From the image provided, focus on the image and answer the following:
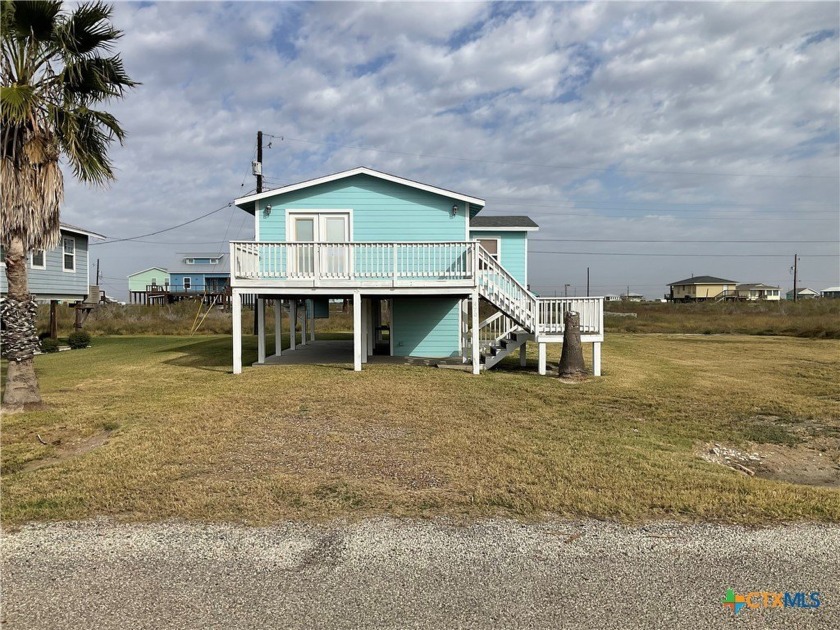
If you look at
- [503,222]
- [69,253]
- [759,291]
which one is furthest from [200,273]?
[759,291]

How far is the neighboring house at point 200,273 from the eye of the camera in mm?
60938

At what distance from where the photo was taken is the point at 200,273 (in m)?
61.2

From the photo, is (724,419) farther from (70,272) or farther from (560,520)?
(70,272)

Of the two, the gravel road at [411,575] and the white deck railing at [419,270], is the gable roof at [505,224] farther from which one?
the gravel road at [411,575]

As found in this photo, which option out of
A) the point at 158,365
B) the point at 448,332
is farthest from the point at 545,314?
the point at 158,365

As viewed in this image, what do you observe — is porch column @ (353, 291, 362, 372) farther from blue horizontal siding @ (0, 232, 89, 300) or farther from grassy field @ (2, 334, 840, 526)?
blue horizontal siding @ (0, 232, 89, 300)

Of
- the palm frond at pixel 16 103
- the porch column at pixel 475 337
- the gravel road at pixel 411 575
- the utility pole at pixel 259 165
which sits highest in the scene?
the utility pole at pixel 259 165

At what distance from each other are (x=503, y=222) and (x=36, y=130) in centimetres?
1284

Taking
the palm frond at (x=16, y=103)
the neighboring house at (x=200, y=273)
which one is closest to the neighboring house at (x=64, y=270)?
the palm frond at (x=16, y=103)

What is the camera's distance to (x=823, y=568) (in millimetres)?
3553

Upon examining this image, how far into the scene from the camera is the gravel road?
119 inches

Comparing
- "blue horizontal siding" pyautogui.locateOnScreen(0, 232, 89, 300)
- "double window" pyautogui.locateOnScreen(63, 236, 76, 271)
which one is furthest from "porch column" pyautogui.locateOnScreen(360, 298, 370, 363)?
"double window" pyautogui.locateOnScreen(63, 236, 76, 271)

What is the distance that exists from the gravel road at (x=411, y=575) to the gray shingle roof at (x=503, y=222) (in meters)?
13.8

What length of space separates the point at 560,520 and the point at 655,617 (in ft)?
4.46
